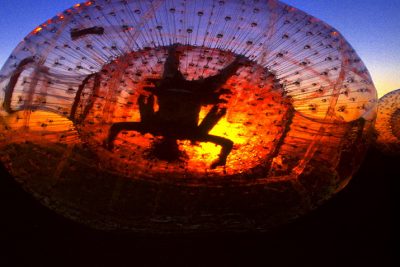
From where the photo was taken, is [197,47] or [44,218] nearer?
[197,47]

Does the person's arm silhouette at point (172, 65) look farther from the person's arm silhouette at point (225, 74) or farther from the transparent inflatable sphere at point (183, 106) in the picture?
the person's arm silhouette at point (225, 74)

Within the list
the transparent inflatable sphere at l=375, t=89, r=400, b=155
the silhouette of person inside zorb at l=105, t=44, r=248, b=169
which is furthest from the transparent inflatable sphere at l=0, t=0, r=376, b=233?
the transparent inflatable sphere at l=375, t=89, r=400, b=155

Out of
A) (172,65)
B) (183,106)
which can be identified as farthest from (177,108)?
(172,65)

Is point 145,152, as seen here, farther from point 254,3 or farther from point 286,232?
point 286,232

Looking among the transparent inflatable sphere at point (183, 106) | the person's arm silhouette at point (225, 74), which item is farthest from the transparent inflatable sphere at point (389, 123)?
the person's arm silhouette at point (225, 74)

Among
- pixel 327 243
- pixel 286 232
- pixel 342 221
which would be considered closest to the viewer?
pixel 327 243

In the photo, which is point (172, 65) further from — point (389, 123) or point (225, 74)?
point (389, 123)

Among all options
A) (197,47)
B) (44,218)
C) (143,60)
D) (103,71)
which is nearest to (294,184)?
(197,47)
